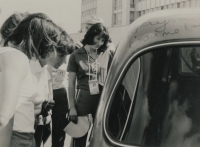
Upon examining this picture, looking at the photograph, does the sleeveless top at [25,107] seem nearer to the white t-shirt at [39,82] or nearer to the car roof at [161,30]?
the white t-shirt at [39,82]

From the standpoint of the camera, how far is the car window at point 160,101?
5.98 feet

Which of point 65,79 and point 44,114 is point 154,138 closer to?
point 44,114

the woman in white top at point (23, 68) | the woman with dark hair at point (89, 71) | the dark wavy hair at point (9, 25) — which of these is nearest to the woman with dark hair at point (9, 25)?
the dark wavy hair at point (9, 25)

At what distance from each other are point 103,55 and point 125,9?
64.4 metres

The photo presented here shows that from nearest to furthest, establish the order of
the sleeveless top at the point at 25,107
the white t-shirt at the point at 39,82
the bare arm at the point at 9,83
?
1. the bare arm at the point at 9,83
2. the sleeveless top at the point at 25,107
3. the white t-shirt at the point at 39,82

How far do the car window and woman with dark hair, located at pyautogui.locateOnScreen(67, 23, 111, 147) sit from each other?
201 centimetres

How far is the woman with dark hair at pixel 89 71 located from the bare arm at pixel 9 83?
1932 mm

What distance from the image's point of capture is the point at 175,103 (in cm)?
186

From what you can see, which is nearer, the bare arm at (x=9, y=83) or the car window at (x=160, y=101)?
the car window at (x=160, y=101)

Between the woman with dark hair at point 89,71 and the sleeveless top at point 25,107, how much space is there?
5.42 feet

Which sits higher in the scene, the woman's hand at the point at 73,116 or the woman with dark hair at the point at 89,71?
the woman with dark hair at the point at 89,71

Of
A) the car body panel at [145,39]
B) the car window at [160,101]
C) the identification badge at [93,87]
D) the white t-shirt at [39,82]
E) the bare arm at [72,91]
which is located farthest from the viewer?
the bare arm at [72,91]
